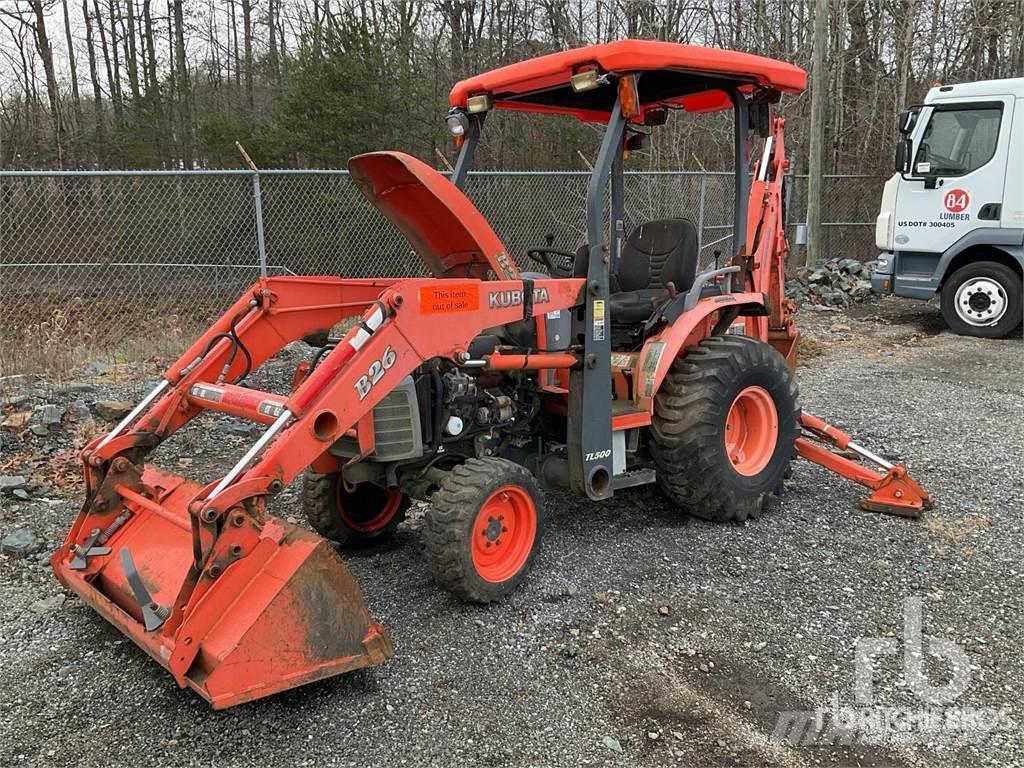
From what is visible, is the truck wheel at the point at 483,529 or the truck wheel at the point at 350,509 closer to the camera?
the truck wheel at the point at 483,529

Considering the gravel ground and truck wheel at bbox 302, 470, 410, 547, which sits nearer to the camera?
the gravel ground

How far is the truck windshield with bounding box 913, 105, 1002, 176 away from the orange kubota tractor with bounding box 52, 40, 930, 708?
6094 millimetres

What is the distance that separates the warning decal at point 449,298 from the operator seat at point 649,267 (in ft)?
4.08

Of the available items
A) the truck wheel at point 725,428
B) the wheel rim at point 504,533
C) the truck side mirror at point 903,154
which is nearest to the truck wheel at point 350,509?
the wheel rim at point 504,533

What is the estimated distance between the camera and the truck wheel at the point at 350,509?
13.0 ft

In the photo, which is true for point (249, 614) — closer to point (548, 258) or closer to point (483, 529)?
point (483, 529)

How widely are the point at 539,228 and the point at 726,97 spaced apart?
6.10 meters

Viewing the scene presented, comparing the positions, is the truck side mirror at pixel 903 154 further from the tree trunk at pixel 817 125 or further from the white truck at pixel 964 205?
the tree trunk at pixel 817 125

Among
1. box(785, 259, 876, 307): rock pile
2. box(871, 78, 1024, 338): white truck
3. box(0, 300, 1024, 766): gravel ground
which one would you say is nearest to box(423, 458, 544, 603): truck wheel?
box(0, 300, 1024, 766): gravel ground

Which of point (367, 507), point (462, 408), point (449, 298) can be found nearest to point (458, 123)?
point (449, 298)

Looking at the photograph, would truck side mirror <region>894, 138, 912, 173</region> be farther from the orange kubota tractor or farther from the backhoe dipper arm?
the backhoe dipper arm

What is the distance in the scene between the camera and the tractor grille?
136 inches

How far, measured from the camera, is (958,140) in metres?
9.91

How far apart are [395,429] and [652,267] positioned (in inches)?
77.7
